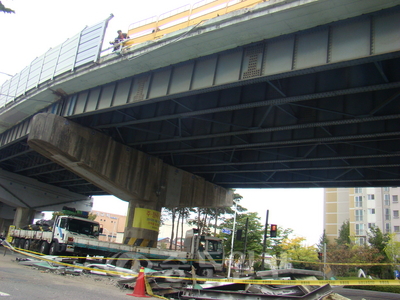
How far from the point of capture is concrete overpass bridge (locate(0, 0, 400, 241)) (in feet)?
34.4

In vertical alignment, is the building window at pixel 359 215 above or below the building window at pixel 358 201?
below

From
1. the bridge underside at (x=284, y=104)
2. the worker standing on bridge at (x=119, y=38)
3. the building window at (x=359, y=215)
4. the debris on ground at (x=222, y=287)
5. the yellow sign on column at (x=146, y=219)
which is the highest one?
the building window at (x=359, y=215)

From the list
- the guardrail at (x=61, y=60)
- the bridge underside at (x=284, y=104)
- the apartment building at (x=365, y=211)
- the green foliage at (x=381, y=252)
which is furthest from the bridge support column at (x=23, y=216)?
the apartment building at (x=365, y=211)

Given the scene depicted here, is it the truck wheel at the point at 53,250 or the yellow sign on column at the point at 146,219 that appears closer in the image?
the truck wheel at the point at 53,250

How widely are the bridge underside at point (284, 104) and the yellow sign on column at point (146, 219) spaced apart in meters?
4.26

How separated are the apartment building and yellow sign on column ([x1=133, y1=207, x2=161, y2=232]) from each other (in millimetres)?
48196

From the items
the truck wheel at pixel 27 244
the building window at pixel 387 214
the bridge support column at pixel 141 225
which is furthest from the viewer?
the building window at pixel 387 214

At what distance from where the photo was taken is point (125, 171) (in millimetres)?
22484

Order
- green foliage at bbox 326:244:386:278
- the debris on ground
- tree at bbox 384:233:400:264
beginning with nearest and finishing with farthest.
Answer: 1. the debris on ground
2. green foliage at bbox 326:244:386:278
3. tree at bbox 384:233:400:264

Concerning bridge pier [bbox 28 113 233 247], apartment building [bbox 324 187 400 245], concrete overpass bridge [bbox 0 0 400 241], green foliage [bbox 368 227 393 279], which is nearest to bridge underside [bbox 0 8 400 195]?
concrete overpass bridge [bbox 0 0 400 241]

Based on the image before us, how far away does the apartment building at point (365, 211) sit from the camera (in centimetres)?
6500

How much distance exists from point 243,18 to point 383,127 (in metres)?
8.39

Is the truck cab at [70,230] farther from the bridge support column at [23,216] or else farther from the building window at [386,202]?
the building window at [386,202]

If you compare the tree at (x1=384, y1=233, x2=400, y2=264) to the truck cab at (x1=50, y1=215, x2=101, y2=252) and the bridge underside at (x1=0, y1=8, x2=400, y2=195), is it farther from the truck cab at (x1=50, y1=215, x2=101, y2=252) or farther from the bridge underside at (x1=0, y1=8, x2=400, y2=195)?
the truck cab at (x1=50, y1=215, x2=101, y2=252)
